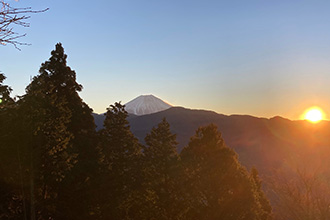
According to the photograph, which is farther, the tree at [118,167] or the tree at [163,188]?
the tree at [118,167]

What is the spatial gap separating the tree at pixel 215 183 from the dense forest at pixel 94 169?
7 cm

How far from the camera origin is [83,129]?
76.3 ft

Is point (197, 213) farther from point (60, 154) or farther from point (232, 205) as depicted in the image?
point (60, 154)

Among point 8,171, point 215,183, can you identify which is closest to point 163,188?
point 215,183

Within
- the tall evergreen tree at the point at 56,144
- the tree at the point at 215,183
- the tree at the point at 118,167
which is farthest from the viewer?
the tree at the point at 118,167

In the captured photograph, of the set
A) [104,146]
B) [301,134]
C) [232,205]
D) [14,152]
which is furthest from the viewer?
[301,134]

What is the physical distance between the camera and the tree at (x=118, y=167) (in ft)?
74.7

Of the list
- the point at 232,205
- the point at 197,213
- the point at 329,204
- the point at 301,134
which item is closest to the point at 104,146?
the point at 197,213

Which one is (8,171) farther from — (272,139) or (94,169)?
(272,139)

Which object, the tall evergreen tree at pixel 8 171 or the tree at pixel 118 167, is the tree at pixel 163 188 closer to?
the tree at pixel 118 167

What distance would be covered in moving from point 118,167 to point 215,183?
8.31 meters

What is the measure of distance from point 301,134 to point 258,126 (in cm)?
2814

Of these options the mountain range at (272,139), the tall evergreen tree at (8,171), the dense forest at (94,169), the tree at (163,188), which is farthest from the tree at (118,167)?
the mountain range at (272,139)

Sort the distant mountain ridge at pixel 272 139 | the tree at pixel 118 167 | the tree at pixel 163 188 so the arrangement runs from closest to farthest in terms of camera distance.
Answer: the tree at pixel 163 188 < the tree at pixel 118 167 < the distant mountain ridge at pixel 272 139
